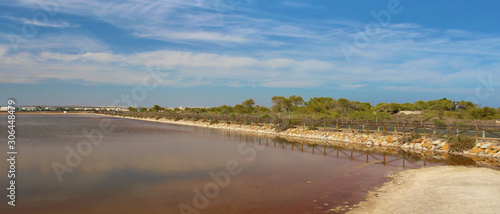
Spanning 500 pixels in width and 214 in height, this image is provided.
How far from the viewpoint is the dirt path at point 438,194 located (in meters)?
6.34

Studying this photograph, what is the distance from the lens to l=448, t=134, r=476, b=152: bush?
15743mm

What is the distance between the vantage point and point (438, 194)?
24.5ft

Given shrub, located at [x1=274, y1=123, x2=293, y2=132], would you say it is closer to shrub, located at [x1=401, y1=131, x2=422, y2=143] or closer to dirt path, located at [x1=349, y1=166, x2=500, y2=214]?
shrub, located at [x1=401, y1=131, x2=422, y2=143]

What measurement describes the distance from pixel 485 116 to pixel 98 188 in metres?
36.9

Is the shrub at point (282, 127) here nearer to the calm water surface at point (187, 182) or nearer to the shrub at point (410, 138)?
the shrub at point (410, 138)

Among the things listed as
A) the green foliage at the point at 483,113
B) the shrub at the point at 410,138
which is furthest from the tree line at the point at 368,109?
the shrub at the point at 410,138

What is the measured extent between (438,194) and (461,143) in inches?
419

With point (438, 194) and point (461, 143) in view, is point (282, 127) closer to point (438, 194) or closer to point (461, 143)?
point (461, 143)

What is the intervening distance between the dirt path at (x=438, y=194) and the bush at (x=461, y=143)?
6389 millimetres

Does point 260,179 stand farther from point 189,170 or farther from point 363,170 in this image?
point 363,170

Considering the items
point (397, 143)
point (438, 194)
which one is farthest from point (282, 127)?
point (438, 194)

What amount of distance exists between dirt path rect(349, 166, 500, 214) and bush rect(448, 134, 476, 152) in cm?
639

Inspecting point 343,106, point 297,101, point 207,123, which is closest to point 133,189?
point 207,123

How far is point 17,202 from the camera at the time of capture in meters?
6.61
